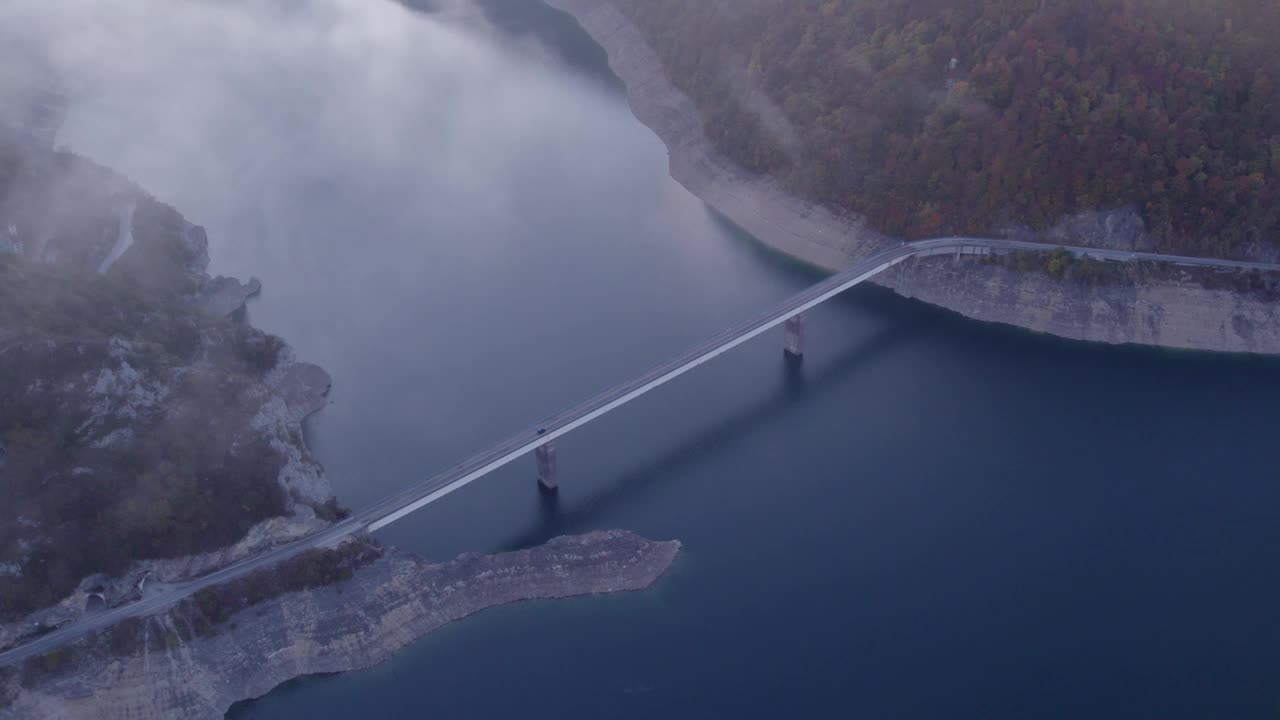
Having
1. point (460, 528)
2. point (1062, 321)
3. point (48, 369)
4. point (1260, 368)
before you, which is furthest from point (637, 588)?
point (1260, 368)

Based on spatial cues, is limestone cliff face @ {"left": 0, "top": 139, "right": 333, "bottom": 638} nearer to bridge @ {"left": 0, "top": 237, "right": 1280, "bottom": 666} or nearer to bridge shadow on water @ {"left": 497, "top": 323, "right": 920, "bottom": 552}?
bridge @ {"left": 0, "top": 237, "right": 1280, "bottom": 666}

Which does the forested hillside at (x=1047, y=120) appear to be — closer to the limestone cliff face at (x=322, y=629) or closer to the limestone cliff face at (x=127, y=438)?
the limestone cliff face at (x=322, y=629)

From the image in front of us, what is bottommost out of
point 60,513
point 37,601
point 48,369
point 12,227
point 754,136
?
point 37,601

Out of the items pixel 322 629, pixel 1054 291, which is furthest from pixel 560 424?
pixel 1054 291

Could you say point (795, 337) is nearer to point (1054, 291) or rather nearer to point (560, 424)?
point (1054, 291)

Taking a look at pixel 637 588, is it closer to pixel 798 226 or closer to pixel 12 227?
pixel 798 226

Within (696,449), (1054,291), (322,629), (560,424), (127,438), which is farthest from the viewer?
(1054,291)
